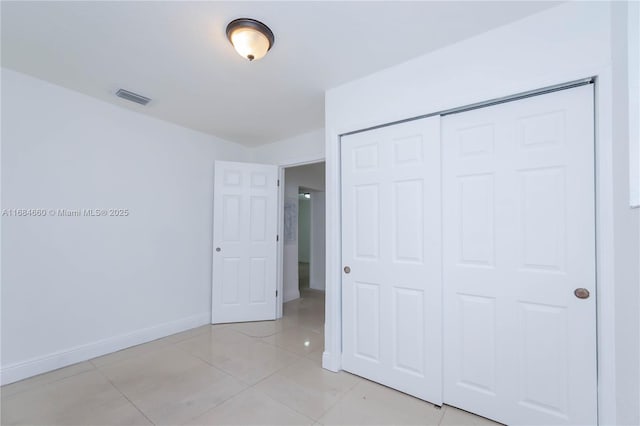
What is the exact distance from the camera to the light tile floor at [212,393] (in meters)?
1.74

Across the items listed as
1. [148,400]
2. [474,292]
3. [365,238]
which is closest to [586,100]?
[474,292]

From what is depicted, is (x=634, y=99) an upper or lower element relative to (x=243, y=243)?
upper

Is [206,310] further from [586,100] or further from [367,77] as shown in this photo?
[586,100]

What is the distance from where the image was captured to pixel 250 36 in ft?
5.47

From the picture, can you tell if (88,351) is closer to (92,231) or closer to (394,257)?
(92,231)

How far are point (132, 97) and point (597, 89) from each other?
364 centimetres

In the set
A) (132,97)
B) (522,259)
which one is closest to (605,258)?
(522,259)

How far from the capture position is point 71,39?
1835 millimetres

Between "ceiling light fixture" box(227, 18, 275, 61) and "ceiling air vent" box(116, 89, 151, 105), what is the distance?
58.5 inches

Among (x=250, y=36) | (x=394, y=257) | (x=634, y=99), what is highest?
(x=250, y=36)

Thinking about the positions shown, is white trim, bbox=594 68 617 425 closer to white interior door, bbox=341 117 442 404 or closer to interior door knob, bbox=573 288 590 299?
interior door knob, bbox=573 288 590 299

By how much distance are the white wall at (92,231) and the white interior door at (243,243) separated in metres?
0.24

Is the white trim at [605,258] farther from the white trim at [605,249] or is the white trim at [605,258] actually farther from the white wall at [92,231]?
the white wall at [92,231]

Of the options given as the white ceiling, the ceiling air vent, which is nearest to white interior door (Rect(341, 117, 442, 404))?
the white ceiling
